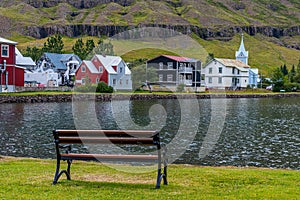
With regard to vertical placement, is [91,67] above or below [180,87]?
above

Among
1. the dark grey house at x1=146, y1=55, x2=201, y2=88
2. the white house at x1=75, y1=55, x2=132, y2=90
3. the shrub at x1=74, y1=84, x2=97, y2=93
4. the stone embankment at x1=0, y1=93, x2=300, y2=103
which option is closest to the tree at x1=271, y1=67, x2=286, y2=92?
the stone embankment at x1=0, y1=93, x2=300, y2=103

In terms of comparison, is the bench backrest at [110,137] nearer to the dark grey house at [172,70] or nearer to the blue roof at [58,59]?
the dark grey house at [172,70]

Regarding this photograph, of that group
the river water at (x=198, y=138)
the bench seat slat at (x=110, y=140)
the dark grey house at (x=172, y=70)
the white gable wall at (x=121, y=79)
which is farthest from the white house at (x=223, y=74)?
the bench seat slat at (x=110, y=140)

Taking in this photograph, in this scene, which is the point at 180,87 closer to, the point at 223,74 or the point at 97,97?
the point at 223,74

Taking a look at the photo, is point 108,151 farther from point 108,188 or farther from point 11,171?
point 108,188

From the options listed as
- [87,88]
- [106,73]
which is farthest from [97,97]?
[106,73]

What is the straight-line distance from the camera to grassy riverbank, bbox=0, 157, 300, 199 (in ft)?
30.2

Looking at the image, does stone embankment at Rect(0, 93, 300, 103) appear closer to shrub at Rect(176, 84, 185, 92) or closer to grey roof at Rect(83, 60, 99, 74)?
shrub at Rect(176, 84, 185, 92)

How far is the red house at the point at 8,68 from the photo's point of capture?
6656 cm

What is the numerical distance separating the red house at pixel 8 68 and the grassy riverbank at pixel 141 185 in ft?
189

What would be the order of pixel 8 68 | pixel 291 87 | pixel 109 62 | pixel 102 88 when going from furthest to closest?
pixel 291 87, pixel 109 62, pixel 102 88, pixel 8 68

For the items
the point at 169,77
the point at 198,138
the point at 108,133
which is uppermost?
the point at 169,77

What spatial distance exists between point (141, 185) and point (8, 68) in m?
62.4

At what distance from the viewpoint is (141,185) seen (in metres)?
10.4
